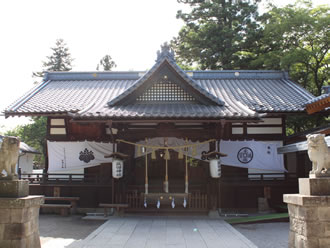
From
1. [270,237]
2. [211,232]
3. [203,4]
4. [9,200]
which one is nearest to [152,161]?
[211,232]

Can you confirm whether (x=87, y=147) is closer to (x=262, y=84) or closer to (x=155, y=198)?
(x=155, y=198)

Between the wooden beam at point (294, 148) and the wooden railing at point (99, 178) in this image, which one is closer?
the wooden beam at point (294, 148)

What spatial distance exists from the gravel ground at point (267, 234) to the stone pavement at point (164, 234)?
46cm

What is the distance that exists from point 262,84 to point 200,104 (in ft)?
22.2

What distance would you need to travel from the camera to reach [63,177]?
1406 centimetres

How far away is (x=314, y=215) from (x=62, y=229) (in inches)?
325

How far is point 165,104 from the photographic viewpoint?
1273cm

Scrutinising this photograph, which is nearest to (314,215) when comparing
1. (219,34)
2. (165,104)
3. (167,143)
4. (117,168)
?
(167,143)

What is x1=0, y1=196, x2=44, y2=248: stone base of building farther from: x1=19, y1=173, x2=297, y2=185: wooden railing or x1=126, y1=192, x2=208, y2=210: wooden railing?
x1=19, y1=173, x2=297, y2=185: wooden railing

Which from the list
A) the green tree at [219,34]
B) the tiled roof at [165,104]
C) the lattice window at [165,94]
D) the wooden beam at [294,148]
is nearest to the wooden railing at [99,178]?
the wooden beam at [294,148]

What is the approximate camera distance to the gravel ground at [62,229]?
8.73m

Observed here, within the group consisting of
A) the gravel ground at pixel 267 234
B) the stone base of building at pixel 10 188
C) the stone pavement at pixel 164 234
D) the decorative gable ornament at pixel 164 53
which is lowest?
the gravel ground at pixel 267 234

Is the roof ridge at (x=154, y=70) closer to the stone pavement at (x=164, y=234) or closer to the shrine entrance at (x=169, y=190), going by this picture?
the shrine entrance at (x=169, y=190)

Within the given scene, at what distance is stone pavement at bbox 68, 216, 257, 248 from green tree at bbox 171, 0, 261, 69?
18.1m
